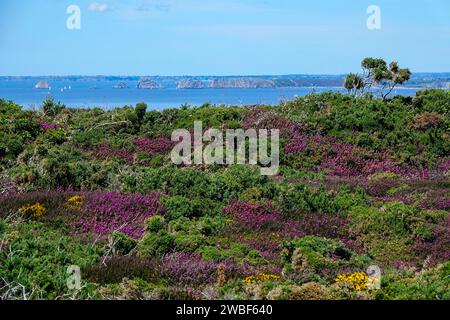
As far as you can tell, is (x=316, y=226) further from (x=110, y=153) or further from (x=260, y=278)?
(x=110, y=153)

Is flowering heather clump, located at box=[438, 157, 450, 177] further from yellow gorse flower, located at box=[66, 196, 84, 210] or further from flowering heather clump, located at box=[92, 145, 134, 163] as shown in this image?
yellow gorse flower, located at box=[66, 196, 84, 210]

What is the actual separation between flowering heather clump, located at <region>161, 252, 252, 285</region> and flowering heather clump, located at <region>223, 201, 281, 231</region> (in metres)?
3.36

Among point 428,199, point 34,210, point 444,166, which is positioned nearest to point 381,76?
point 444,166

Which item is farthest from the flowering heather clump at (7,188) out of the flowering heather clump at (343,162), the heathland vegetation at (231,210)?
the flowering heather clump at (343,162)

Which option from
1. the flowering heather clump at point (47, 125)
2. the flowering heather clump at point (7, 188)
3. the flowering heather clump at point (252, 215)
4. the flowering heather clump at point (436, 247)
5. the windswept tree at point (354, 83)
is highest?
the windswept tree at point (354, 83)

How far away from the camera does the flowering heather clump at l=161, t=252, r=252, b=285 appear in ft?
34.9

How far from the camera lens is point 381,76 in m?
33.1

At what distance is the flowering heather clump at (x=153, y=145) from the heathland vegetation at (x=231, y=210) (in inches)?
3.3

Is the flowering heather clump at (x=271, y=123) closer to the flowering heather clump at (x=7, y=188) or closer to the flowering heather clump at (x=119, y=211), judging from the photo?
the flowering heather clump at (x=119, y=211)

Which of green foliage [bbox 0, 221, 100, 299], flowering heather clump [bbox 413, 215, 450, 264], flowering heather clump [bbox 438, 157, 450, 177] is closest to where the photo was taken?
green foliage [bbox 0, 221, 100, 299]

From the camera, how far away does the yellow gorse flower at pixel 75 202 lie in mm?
15406

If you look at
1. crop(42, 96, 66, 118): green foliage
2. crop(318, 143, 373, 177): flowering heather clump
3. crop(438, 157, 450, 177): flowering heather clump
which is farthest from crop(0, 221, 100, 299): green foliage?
crop(42, 96, 66, 118): green foliage

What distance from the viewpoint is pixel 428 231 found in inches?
580
